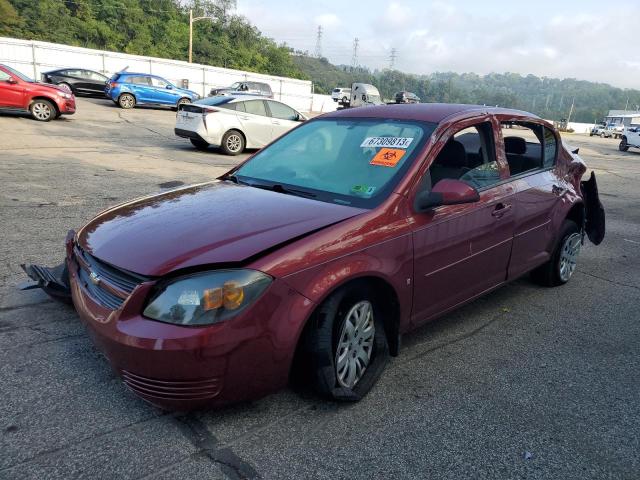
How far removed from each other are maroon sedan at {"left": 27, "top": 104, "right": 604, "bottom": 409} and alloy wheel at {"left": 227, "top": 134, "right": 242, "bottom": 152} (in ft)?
31.9

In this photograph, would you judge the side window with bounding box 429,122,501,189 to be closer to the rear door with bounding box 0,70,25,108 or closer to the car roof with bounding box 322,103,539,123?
the car roof with bounding box 322,103,539,123

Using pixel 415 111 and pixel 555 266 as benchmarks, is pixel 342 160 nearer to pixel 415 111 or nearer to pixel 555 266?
pixel 415 111

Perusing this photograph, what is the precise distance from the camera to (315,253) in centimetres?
277

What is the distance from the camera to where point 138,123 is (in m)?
19.9

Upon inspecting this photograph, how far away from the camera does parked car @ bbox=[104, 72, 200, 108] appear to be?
972 inches

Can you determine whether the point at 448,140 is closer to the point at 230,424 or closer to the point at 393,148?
the point at 393,148

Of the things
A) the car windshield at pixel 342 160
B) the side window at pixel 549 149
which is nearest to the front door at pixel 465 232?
the car windshield at pixel 342 160

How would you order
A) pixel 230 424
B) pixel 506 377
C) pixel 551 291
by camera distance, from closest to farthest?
pixel 230 424 → pixel 506 377 → pixel 551 291

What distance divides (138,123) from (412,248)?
18707mm

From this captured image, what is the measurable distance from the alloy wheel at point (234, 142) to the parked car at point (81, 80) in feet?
53.0

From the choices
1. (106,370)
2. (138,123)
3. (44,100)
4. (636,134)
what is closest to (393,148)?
(106,370)

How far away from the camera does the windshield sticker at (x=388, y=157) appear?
3.50 meters

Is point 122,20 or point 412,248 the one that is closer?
point 412,248

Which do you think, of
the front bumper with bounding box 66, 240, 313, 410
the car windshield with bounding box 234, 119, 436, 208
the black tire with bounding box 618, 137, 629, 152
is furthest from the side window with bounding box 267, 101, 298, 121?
the black tire with bounding box 618, 137, 629, 152
